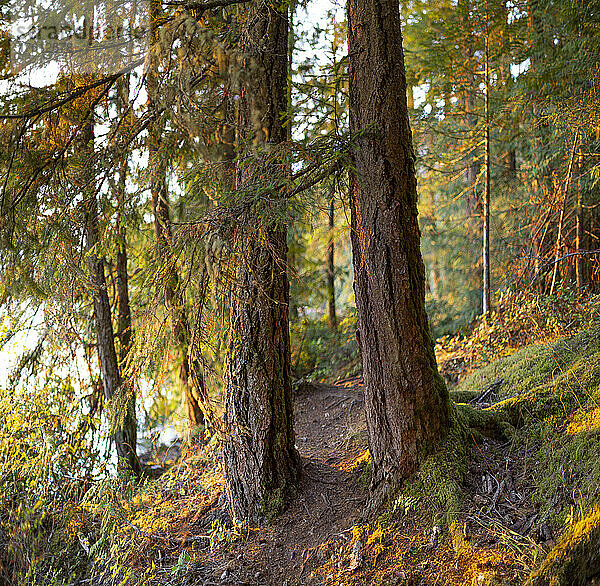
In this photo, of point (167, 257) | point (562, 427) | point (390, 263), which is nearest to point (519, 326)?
point (562, 427)

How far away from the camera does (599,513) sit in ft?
9.75

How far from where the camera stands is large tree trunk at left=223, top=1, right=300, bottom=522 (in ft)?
15.7

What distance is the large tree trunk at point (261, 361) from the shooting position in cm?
479

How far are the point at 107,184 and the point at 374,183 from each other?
2.78 meters

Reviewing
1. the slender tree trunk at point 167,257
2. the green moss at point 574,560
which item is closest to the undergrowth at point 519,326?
the green moss at point 574,560

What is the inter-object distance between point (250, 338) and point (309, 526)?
1.79 metres

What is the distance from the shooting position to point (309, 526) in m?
4.49

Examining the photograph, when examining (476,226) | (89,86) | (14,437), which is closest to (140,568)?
(14,437)

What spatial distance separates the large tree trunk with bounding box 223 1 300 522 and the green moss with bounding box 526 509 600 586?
2525 mm

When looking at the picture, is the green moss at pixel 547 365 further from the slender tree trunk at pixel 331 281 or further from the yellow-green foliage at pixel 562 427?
the slender tree trunk at pixel 331 281

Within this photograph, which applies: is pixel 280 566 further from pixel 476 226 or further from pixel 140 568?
pixel 476 226

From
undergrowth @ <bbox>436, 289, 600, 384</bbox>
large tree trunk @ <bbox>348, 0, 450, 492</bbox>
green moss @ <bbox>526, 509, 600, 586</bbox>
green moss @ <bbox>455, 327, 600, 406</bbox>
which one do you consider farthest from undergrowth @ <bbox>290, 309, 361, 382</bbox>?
green moss @ <bbox>526, 509, 600, 586</bbox>

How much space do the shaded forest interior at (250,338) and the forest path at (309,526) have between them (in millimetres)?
22

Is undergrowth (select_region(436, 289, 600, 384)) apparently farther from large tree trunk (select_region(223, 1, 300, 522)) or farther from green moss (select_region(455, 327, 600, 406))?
large tree trunk (select_region(223, 1, 300, 522))
